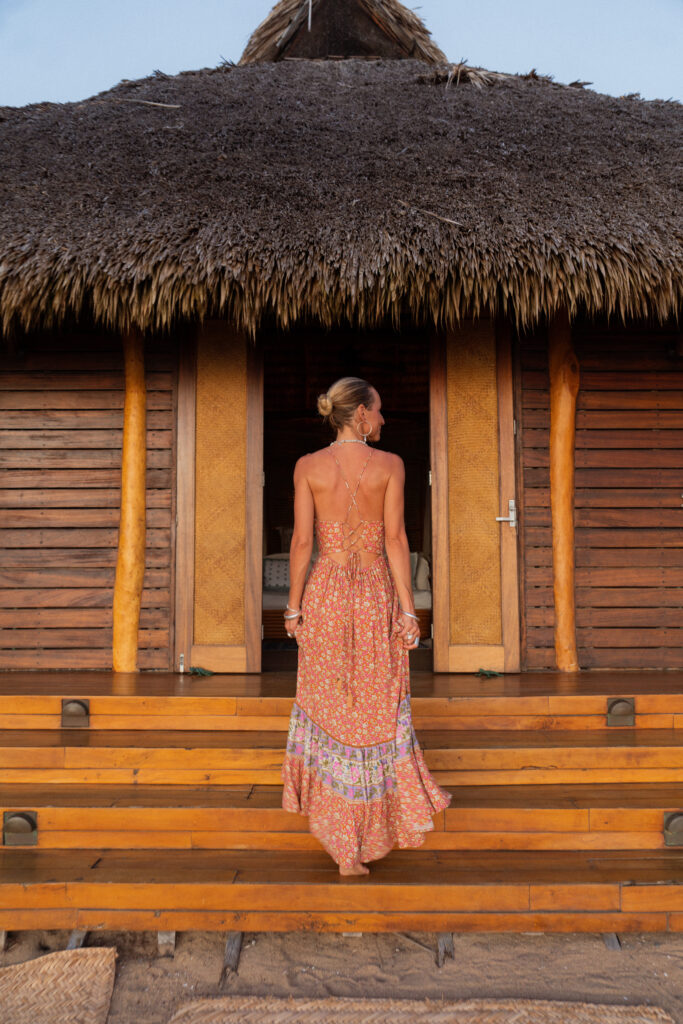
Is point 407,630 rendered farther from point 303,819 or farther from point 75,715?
point 75,715

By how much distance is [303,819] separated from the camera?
249cm

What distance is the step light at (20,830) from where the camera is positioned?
248 centimetres

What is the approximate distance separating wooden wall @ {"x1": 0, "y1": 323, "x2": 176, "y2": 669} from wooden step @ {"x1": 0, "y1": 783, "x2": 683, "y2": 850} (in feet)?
5.17

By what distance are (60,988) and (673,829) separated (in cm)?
215

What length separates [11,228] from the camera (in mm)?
3771

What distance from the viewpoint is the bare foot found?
2188 mm

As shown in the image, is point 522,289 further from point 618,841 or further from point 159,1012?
point 159,1012

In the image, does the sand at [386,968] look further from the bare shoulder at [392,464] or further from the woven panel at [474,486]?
the woven panel at [474,486]

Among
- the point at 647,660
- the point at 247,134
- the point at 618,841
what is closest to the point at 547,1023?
the point at 618,841

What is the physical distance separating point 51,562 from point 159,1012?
2.88 meters

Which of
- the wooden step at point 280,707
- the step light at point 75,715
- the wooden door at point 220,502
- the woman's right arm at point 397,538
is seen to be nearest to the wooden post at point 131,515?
the wooden door at point 220,502

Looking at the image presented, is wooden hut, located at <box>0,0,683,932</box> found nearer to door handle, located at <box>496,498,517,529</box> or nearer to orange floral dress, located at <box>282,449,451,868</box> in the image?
door handle, located at <box>496,498,517,529</box>

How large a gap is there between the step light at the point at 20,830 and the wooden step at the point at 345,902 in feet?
0.74

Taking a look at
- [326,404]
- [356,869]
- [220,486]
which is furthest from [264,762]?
[220,486]
